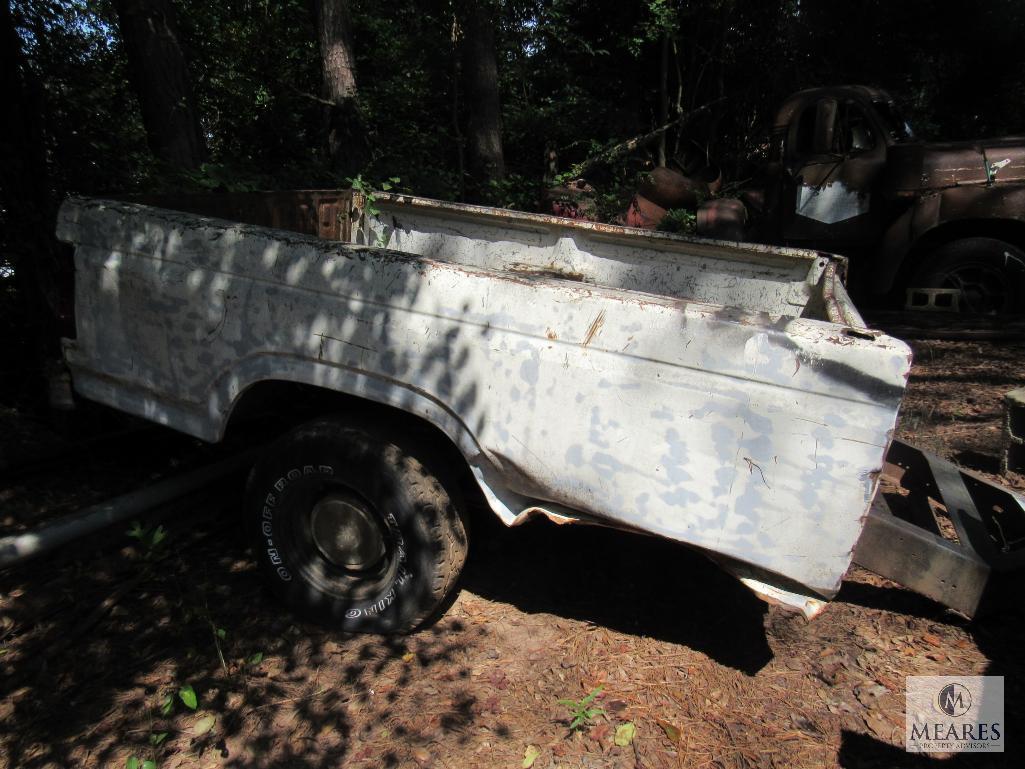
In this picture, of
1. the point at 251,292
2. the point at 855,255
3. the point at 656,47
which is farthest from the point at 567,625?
the point at 656,47

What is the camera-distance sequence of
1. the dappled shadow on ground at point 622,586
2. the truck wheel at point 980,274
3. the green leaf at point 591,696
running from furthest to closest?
the truck wheel at point 980,274 < the dappled shadow on ground at point 622,586 < the green leaf at point 591,696

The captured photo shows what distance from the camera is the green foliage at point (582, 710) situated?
231 cm

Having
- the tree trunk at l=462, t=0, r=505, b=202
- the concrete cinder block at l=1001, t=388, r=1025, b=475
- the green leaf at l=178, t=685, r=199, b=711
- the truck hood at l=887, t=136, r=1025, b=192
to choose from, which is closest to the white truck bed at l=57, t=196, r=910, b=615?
the green leaf at l=178, t=685, r=199, b=711

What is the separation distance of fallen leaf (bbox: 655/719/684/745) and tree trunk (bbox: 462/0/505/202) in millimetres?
8697

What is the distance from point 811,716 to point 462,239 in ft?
9.93

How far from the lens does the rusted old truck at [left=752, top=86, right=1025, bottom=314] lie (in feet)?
19.2

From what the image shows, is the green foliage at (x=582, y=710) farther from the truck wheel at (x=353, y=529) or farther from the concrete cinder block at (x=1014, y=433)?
the concrete cinder block at (x=1014, y=433)

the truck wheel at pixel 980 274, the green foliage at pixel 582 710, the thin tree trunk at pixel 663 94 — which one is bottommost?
the green foliage at pixel 582 710

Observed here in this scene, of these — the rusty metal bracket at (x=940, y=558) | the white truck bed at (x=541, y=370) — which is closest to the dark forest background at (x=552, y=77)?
the white truck bed at (x=541, y=370)

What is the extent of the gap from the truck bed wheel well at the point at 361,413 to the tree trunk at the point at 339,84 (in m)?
5.92

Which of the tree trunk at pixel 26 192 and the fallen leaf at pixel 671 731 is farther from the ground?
the tree trunk at pixel 26 192

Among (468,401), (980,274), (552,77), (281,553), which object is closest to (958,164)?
(980,274)

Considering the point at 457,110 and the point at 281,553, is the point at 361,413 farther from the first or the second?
the point at 457,110

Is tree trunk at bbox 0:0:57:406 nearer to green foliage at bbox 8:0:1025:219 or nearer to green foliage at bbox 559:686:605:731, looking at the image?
green foliage at bbox 559:686:605:731
